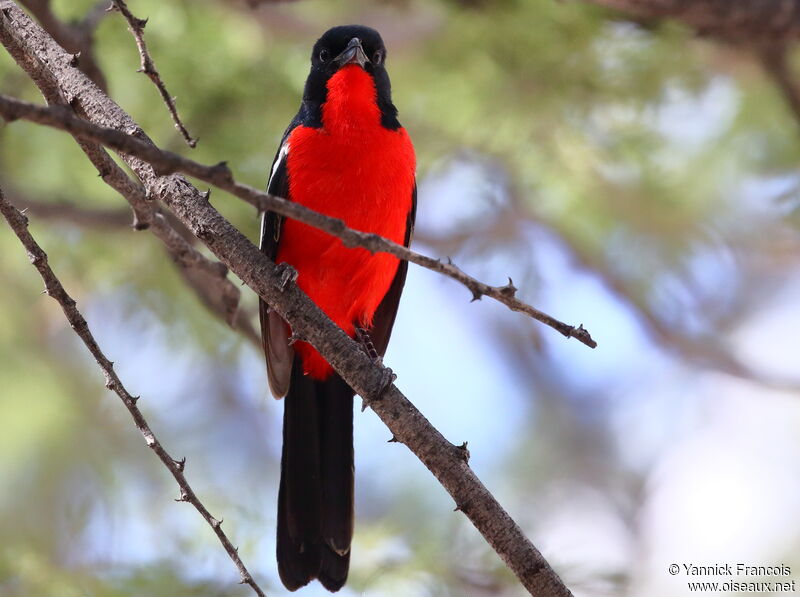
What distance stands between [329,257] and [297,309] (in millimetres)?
1329

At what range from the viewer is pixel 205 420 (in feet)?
24.3

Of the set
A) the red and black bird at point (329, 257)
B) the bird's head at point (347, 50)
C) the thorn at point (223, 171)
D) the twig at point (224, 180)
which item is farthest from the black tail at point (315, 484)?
the thorn at point (223, 171)

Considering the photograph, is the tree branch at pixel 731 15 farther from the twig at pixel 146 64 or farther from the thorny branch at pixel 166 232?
the twig at pixel 146 64

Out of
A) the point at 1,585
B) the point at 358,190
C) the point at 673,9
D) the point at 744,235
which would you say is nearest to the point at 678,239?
the point at 744,235

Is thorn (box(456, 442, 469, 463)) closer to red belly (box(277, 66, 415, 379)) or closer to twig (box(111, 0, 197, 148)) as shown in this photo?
twig (box(111, 0, 197, 148))

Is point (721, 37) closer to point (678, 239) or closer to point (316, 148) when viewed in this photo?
point (678, 239)

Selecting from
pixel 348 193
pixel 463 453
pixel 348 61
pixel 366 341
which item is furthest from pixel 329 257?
pixel 463 453

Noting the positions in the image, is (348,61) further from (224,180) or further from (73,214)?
(224,180)

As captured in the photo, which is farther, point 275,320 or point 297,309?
point 275,320

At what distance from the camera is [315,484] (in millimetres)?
3957

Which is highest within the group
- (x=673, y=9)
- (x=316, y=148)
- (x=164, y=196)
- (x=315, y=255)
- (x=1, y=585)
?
(x=673, y=9)

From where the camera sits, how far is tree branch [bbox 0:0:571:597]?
→ 91.7 inches

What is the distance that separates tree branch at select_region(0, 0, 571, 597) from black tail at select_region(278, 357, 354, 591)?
4.97 ft

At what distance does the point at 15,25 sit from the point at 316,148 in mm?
1430
